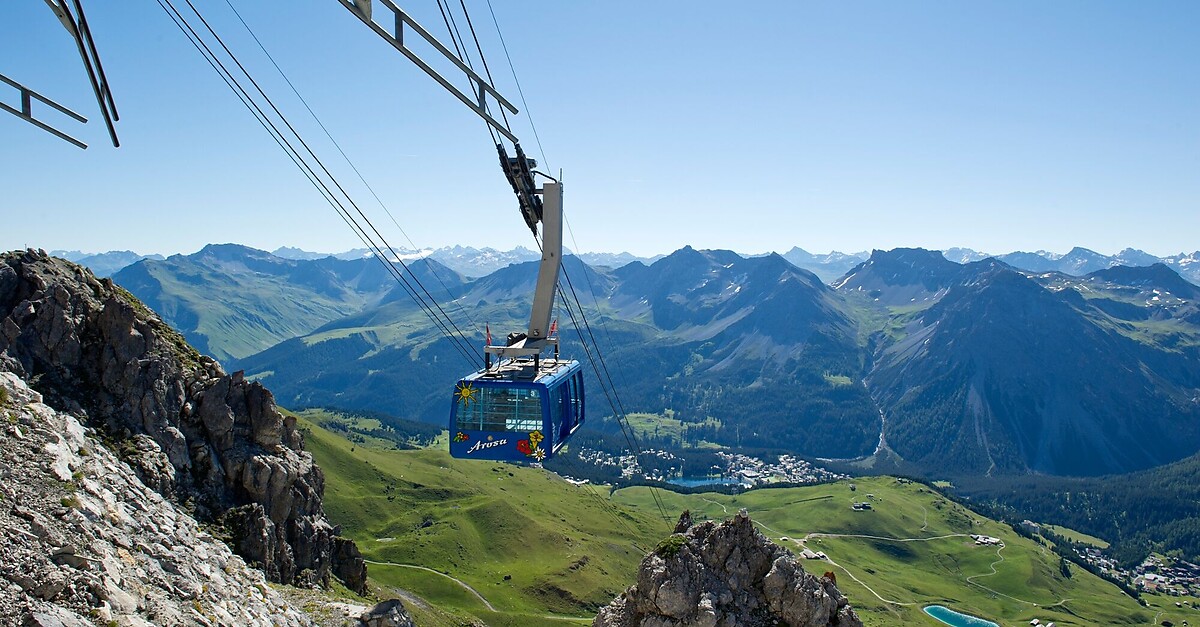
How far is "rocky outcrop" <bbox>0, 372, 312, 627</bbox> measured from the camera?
1044 inches

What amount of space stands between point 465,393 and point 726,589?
1994 cm

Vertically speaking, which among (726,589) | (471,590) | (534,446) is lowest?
(471,590)

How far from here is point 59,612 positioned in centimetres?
2570

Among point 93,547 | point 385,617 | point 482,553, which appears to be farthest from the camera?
point 482,553

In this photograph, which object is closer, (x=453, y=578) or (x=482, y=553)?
(x=453, y=578)

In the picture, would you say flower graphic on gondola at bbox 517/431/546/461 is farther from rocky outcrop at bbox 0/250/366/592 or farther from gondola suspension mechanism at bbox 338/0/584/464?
rocky outcrop at bbox 0/250/366/592

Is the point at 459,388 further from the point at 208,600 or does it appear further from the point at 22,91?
the point at 22,91

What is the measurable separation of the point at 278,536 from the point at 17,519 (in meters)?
26.2

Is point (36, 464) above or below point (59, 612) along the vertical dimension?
above

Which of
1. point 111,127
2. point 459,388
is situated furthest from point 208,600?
point 111,127

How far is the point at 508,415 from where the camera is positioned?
44.2 m

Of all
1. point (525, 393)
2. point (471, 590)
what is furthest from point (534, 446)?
point (471, 590)

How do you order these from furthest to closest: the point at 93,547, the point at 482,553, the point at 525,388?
the point at 482,553 < the point at 525,388 < the point at 93,547

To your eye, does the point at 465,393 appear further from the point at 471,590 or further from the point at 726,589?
the point at 471,590
